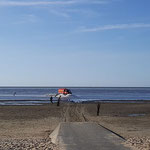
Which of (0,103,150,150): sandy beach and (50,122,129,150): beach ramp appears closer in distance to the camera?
(50,122,129,150): beach ramp

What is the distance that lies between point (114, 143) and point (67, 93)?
197 feet

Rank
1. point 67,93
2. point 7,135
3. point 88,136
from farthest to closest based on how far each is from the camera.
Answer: point 67,93 → point 7,135 → point 88,136

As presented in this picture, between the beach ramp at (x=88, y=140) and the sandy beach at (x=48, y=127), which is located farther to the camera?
the sandy beach at (x=48, y=127)

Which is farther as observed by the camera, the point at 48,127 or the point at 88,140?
the point at 48,127

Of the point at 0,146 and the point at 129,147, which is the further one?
the point at 0,146

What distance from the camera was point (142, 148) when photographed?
10531 millimetres

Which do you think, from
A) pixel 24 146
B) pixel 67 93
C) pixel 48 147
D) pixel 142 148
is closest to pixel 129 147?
→ pixel 142 148

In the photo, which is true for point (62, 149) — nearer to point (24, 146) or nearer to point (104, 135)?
point (24, 146)

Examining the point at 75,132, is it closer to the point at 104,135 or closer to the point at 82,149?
the point at 104,135

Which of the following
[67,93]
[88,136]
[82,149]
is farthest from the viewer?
[67,93]

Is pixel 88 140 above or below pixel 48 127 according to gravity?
above

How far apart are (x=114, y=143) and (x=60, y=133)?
332 cm

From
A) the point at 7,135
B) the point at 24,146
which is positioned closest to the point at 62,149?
the point at 24,146

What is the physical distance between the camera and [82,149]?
10.4 m
